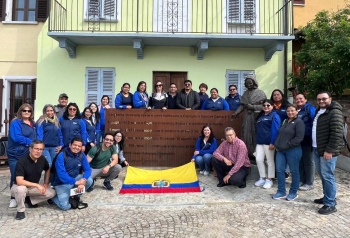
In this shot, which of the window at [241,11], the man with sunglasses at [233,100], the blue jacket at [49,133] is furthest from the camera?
the window at [241,11]

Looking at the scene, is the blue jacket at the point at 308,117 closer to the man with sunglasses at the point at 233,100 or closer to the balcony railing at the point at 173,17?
the man with sunglasses at the point at 233,100

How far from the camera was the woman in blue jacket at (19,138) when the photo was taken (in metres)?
4.99

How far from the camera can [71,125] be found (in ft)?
19.5

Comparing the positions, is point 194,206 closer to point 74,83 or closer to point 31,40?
point 74,83

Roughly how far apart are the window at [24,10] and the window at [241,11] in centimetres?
649

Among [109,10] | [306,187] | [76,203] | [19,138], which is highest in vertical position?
[109,10]

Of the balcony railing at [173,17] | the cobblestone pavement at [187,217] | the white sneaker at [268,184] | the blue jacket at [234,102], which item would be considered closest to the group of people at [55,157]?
the cobblestone pavement at [187,217]

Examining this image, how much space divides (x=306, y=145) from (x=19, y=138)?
16.7 ft

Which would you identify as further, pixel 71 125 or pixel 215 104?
pixel 215 104

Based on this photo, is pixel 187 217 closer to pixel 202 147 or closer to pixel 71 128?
pixel 202 147

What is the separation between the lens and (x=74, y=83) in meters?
9.97

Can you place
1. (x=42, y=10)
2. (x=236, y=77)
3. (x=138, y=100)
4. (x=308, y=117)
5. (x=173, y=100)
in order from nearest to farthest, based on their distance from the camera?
(x=308, y=117) < (x=138, y=100) < (x=173, y=100) < (x=236, y=77) < (x=42, y=10)

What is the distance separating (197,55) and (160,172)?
496 centimetres

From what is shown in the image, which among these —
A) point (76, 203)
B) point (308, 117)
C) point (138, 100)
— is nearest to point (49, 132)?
point (76, 203)
